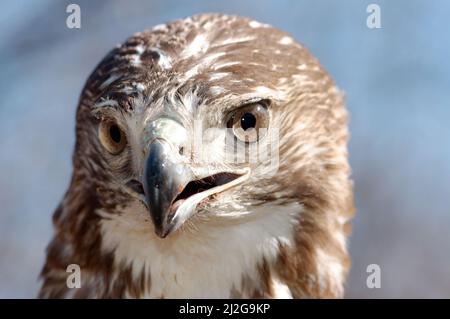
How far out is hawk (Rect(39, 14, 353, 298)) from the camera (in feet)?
13.1

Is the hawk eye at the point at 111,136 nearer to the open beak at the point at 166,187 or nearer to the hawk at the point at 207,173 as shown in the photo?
the hawk at the point at 207,173

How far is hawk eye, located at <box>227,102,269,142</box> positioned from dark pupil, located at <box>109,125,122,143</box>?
0.43 metres

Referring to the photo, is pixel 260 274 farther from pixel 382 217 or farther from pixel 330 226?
pixel 382 217

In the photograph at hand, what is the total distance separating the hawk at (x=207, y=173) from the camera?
3.99 metres

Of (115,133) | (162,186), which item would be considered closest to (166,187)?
(162,186)

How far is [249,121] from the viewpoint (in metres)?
4.14

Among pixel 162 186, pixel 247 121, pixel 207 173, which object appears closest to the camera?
pixel 162 186

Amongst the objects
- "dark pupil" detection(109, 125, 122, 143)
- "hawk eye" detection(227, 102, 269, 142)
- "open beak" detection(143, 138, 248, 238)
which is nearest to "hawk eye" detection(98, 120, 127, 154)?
"dark pupil" detection(109, 125, 122, 143)

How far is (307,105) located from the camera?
14.5ft

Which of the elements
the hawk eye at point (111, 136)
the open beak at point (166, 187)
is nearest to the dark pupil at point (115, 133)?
the hawk eye at point (111, 136)

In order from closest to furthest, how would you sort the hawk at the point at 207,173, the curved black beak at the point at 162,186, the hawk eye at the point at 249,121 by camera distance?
the curved black beak at the point at 162,186
the hawk at the point at 207,173
the hawk eye at the point at 249,121

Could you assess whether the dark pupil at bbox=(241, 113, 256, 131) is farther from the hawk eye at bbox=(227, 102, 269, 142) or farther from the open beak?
the open beak

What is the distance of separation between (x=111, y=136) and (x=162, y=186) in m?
0.49

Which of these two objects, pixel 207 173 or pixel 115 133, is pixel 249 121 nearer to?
pixel 207 173
